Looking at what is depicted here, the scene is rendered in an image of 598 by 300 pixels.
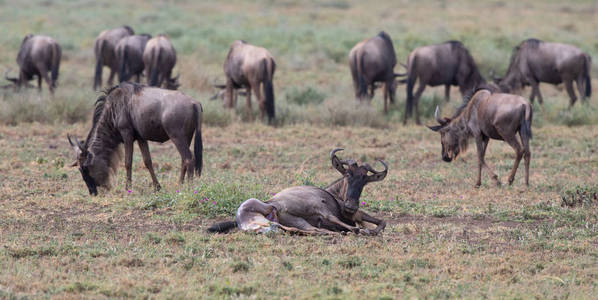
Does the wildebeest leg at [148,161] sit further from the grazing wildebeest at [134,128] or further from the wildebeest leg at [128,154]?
the wildebeest leg at [128,154]

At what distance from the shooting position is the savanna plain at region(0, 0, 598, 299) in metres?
5.48

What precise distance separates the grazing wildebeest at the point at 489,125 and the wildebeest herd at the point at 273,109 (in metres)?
0.01

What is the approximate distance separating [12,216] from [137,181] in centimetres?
230

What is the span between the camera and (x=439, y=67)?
15.5 metres

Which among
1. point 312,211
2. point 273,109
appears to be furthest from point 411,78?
point 312,211

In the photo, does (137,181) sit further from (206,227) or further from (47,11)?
(47,11)

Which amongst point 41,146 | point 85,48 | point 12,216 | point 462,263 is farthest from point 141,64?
point 462,263

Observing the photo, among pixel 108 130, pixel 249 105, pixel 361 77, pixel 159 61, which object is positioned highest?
pixel 108 130

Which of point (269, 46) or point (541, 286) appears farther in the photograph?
point (269, 46)

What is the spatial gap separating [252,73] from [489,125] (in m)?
6.02

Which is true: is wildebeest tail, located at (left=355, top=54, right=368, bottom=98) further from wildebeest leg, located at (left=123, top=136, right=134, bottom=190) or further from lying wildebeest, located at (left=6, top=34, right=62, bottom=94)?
wildebeest leg, located at (left=123, top=136, right=134, bottom=190)

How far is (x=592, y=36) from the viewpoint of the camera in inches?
1174

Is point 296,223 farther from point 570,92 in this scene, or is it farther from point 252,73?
point 570,92

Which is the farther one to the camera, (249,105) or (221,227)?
(249,105)
